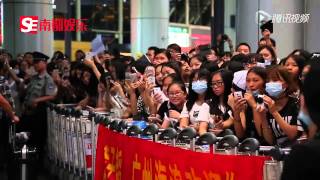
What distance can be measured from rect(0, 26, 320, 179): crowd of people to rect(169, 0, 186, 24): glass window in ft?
96.1

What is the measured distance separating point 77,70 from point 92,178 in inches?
158

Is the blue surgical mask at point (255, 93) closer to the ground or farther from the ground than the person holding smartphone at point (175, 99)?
farther from the ground

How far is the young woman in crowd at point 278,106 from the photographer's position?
613 centimetres

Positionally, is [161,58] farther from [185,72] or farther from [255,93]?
[255,93]

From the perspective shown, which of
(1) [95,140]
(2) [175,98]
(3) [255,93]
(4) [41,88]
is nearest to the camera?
(3) [255,93]

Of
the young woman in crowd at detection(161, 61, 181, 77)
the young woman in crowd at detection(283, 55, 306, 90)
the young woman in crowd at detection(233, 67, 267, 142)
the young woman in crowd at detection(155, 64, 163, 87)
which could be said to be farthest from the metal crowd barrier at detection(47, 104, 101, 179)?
the young woman in crowd at detection(283, 55, 306, 90)

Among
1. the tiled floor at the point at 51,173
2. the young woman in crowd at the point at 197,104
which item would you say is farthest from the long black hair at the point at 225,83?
the tiled floor at the point at 51,173

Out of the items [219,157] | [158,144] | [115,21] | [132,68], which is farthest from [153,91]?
[115,21]

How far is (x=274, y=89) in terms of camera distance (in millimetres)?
6129

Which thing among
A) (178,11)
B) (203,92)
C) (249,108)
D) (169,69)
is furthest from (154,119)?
(178,11)

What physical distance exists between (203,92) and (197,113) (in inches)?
11.7

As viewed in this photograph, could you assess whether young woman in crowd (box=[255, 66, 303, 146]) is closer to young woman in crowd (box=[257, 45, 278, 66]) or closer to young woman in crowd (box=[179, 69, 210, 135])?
young woman in crowd (box=[179, 69, 210, 135])

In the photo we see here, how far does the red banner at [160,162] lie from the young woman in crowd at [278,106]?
998 mm

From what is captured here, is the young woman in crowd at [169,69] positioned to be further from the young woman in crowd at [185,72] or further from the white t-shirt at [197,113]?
the white t-shirt at [197,113]
